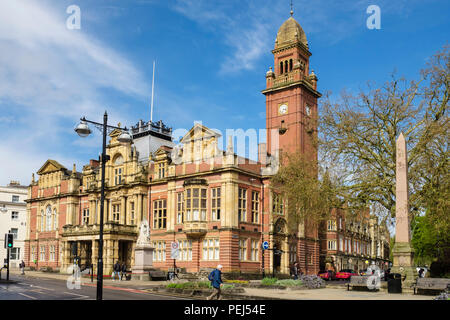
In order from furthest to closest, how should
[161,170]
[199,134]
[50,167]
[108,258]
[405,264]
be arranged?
[50,167]
[161,170]
[108,258]
[199,134]
[405,264]

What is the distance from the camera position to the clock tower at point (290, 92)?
57.4m

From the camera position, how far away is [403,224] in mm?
28578

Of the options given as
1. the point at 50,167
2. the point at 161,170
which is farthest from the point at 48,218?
the point at 161,170

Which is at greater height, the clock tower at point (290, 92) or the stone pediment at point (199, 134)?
the clock tower at point (290, 92)

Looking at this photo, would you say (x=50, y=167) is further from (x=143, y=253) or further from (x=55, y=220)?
(x=143, y=253)

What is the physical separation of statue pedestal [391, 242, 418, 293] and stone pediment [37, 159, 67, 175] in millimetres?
51881

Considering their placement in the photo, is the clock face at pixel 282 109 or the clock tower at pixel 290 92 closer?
the clock tower at pixel 290 92

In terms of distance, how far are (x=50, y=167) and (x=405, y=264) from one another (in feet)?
182

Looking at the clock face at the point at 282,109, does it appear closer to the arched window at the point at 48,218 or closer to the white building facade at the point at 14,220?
the arched window at the point at 48,218

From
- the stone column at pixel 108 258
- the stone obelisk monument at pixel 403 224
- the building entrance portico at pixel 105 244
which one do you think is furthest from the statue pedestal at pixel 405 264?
the building entrance portico at pixel 105 244

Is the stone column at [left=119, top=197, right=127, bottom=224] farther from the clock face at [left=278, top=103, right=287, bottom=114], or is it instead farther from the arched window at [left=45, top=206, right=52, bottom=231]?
the clock face at [left=278, top=103, right=287, bottom=114]

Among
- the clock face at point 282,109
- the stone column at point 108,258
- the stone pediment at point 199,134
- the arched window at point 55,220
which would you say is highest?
the clock face at point 282,109

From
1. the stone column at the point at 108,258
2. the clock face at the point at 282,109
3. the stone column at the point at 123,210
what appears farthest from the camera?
the clock face at the point at 282,109

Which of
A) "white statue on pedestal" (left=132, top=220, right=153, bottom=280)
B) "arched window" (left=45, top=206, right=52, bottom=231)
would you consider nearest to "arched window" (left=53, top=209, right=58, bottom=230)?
"arched window" (left=45, top=206, right=52, bottom=231)
